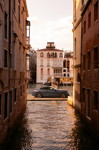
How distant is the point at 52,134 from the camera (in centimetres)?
1480

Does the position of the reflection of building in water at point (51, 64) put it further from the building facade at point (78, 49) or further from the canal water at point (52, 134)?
the canal water at point (52, 134)

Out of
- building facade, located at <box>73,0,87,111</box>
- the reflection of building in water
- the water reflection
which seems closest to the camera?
the water reflection

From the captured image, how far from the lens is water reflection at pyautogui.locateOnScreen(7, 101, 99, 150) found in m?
12.4

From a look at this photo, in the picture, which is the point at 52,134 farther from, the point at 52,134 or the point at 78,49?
the point at 78,49

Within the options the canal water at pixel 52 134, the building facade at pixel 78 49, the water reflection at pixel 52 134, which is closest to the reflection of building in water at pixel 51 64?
the building facade at pixel 78 49

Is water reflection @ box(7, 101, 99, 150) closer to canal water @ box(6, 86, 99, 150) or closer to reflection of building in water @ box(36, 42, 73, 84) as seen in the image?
canal water @ box(6, 86, 99, 150)

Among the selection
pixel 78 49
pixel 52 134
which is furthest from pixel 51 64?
pixel 52 134

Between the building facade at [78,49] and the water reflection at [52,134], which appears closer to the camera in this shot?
the water reflection at [52,134]

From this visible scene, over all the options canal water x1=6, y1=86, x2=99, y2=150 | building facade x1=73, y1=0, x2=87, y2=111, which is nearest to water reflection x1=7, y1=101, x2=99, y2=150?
canal water x1=6, y1=86, x2=99, y2=150

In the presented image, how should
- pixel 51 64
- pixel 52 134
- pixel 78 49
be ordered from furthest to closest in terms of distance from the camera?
1. pixel 51 64
2. pixel 78 49
3. pixel 52 134

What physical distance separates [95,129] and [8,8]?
770cm

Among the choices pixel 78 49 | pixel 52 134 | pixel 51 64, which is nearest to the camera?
pixel 52 134

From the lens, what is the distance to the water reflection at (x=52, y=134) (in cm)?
1237

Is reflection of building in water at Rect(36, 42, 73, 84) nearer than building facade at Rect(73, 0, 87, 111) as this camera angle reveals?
No
